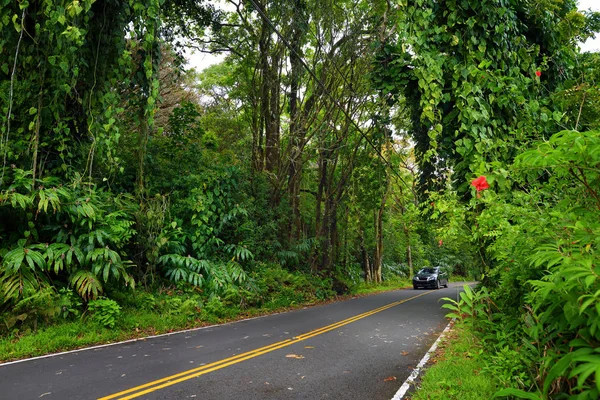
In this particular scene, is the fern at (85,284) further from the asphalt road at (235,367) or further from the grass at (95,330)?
the asphalt road at (235,367)

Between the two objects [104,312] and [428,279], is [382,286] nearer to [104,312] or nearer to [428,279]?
[428,279]

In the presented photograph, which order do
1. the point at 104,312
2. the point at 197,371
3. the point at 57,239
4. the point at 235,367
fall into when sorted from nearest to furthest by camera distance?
the point at 197,371
the point at 235,367
the point at 104,312
the point at 57,239

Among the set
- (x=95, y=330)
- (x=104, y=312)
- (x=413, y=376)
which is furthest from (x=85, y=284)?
(x=413, y=376)

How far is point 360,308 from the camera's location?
526 inches

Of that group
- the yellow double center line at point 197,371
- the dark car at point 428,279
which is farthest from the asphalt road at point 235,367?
the dark car at point 428,279

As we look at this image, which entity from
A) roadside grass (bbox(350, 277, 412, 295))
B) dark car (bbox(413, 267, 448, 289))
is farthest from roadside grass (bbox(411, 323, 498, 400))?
dark car (bbox(413, 267, 448, 289))

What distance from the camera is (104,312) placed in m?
7.62

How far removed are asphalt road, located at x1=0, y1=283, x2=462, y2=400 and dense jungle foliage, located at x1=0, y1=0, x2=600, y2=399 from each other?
144 centimetres

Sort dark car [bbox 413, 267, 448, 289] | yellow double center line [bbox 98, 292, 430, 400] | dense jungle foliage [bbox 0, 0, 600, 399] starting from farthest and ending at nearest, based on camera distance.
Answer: dark car [bbox 413, 267, 448, 289], yellow double center line [bbox 98, 292, 430, 400], dense jungle foliage [bbox 0, 0, 600, 399]

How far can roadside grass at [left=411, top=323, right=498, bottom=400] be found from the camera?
3969mm

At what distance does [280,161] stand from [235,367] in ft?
38.3

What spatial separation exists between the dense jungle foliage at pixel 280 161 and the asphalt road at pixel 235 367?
4.73 feet

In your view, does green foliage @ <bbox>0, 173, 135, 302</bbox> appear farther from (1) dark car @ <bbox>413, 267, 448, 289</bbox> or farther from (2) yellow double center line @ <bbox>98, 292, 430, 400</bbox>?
(1) dark car @ <bbox>413, 267, 448, 289</bbox>

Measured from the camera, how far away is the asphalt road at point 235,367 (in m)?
4.40
